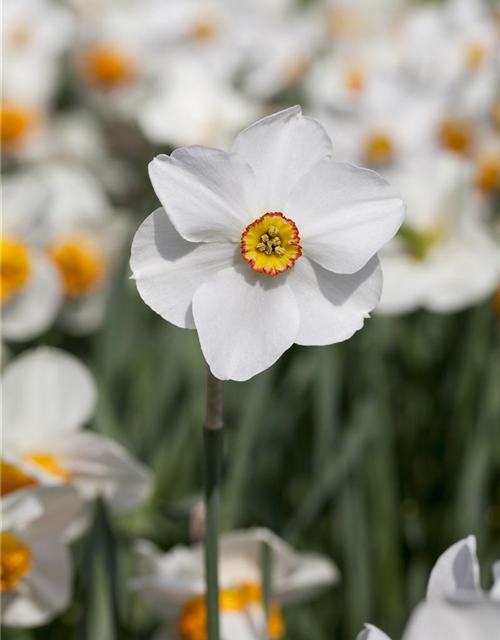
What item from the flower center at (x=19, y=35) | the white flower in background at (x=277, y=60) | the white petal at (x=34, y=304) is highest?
the flower center at (x=19, y=35)

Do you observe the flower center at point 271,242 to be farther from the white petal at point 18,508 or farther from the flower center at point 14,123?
the flower center at point 14,123

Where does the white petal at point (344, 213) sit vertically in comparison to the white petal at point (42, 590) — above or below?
above

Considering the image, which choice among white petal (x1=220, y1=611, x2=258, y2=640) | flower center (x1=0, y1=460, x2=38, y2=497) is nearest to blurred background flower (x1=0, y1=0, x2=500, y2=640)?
flower center (x1=0, y1=460, x2=38, y2=497)

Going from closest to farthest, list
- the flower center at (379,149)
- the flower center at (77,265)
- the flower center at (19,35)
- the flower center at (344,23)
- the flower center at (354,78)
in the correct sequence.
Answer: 1. the flower center at (77,265)
2. the flower center at (379,149)
3. the flower center at (354,78)
4. the flower center at (19,35)
5. the flower center at (344,23)

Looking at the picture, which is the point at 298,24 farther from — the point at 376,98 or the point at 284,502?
the point at 284,502

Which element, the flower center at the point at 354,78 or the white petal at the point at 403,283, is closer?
the white petal at the point at 403,283

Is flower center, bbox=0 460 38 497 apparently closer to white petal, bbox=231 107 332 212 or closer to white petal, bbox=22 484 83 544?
white petal, bbox=22 484 83 544

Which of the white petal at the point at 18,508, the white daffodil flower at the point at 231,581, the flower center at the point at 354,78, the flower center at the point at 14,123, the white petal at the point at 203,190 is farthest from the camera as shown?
the flower center at the point at 14,123

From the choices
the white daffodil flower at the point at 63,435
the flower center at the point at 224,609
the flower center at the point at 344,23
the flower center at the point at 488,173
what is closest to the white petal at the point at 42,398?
the white daffodil flower at the point at 63,435
